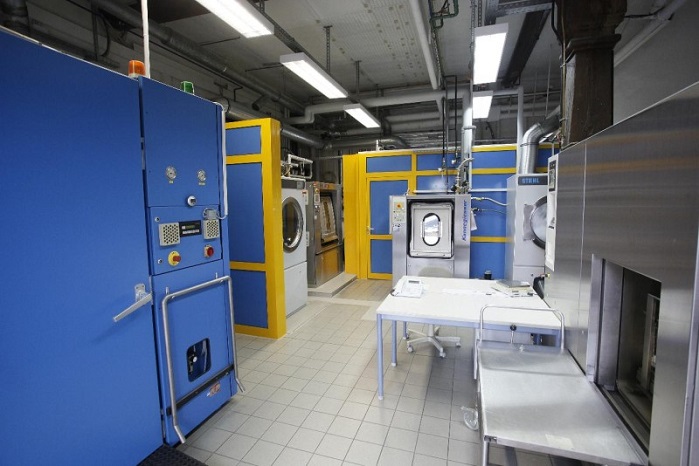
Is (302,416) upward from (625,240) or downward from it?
downward

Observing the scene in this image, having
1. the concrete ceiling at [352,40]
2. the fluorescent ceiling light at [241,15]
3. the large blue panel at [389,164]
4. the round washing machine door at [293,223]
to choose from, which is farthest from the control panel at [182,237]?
the large blue panel at [389,164]

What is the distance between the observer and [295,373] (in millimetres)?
3250

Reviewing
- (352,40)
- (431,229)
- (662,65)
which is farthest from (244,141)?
(662,65)

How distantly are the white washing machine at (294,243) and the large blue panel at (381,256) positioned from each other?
6.92 feet

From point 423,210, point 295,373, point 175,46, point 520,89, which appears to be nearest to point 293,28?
point 175,46

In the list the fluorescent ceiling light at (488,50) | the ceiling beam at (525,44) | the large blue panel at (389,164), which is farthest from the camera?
the large blue panel at (389,164)

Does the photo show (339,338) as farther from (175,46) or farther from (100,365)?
(175,46)

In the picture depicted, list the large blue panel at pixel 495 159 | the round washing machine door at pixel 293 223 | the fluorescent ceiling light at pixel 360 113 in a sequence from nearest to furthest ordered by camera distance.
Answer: the round washing machine door at pixel 293 223 → the fluorescent ceiling light at pixel 360 113 → the large blue panel at pixel 495 159

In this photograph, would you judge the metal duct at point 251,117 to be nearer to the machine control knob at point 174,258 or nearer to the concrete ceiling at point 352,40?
the concrete ceiling at point 352,40

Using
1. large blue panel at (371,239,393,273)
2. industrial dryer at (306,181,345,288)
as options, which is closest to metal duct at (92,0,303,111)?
industrial dryer at (306,181,345,288)

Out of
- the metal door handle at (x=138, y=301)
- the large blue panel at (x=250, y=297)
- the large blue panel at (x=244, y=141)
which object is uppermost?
the large blue panel at (x=244, y=141)

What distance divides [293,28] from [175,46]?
1.63 m

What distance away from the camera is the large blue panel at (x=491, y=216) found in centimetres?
598

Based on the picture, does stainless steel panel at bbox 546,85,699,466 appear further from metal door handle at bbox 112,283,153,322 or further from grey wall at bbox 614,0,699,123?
grey wall at bbox 614,0,699,123
